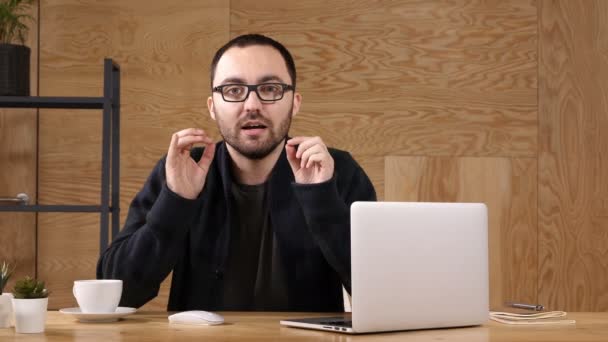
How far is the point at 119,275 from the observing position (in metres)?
1.92

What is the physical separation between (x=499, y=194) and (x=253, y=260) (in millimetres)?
1617

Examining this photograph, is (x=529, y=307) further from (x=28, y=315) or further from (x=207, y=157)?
(x=28, y=315)

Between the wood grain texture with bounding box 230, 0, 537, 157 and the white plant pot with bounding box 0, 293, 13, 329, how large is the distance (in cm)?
200

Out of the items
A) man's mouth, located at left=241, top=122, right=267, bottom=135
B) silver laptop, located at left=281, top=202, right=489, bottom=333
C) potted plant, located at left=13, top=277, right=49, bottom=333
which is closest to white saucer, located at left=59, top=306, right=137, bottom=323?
potted plant, located at left=13, top=277, right=49, bottom=333

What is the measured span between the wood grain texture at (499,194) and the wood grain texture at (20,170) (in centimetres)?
149

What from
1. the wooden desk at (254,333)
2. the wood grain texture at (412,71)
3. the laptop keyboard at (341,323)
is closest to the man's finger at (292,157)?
the wooden desk at (254,333)

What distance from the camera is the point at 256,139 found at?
2029 mm

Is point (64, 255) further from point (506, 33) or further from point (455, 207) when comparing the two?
point (455, 207)

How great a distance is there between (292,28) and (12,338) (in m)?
2.25

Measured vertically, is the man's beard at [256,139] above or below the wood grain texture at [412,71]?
below

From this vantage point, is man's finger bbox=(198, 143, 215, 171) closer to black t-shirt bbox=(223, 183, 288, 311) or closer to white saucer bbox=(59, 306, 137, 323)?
black t-shirt bbox=(223, 183, 288, 311)

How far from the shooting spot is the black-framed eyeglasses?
1980 mm

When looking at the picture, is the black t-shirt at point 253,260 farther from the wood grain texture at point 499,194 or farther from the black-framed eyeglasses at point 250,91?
the wood grain texture at point 499,194

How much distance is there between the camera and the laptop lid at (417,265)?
1365 millimetres
